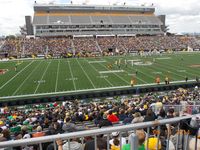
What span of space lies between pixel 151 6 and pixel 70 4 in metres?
31.7

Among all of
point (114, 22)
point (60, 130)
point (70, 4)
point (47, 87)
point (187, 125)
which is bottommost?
point (47, 87)

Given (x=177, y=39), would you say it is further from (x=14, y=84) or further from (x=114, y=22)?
(x=14, y=84)

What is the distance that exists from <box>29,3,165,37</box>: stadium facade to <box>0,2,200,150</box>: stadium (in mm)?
323

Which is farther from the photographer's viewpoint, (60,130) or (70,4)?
(70,4)

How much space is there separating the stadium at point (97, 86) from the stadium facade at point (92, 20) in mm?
323

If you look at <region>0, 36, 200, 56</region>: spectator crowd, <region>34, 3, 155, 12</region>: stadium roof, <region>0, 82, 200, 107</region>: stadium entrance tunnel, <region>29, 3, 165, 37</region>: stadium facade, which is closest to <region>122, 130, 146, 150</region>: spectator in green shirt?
<region>0, 82, 200, 107</region>: stadium entrance tunnel

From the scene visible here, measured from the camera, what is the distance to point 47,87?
27406 mm

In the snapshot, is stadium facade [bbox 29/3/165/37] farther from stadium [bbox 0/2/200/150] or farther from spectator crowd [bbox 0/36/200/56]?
spectator crowd [bbox 0/36/200/56]

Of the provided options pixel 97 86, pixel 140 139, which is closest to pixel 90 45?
pixel 97 86

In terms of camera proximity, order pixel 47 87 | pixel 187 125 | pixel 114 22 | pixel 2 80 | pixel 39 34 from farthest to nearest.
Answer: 1. pixel 114 22
2. pixel 39 34
3. pixel 2 80
4. pixel 47 87
5. pixel 187 125

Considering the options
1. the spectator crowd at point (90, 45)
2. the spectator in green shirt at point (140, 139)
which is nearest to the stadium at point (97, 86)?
the spectator in green shirt at point (140, 139)

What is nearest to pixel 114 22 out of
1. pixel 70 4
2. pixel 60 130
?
pixel 70 4

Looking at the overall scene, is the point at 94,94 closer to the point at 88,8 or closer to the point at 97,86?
the point at 97,86

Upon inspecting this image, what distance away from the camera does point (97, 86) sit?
2720 centimetres
